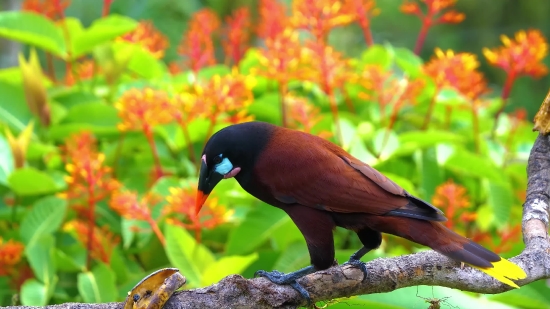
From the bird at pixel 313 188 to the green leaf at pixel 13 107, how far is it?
3.81ft

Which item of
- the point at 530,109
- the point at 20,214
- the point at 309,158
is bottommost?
the point at 20,214

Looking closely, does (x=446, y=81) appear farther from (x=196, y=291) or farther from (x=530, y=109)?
(x=530, y=109)

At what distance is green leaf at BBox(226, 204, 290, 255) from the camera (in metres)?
1.71

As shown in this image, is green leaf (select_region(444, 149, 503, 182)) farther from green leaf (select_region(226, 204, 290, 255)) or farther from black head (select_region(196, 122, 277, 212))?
black head (select_region(196, 122, 277, 212))

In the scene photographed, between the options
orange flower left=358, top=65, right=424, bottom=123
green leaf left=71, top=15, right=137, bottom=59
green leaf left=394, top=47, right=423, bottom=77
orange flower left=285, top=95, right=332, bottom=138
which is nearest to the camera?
orange flower left=285, top=95, right=332, bottom=138

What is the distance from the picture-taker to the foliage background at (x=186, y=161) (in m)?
1.64

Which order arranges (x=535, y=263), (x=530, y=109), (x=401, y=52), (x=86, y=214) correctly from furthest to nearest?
(x=530, y=109)
(x=401, y=52)
(x=86, y=214)
(x=535, y=263)

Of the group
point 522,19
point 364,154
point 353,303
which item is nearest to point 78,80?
point 364,154

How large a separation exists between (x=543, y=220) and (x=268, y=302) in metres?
0.60

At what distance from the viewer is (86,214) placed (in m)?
1.84

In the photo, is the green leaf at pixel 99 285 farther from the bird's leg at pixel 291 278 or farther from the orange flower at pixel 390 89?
the orange flower at pixel 390 89

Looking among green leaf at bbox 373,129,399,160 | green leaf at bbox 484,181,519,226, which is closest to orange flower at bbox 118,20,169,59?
green leaf at bbox 373,129,399,160

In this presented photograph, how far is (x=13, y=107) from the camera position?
2170 millimetres

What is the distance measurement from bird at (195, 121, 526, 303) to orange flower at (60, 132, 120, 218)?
1.60 feet
